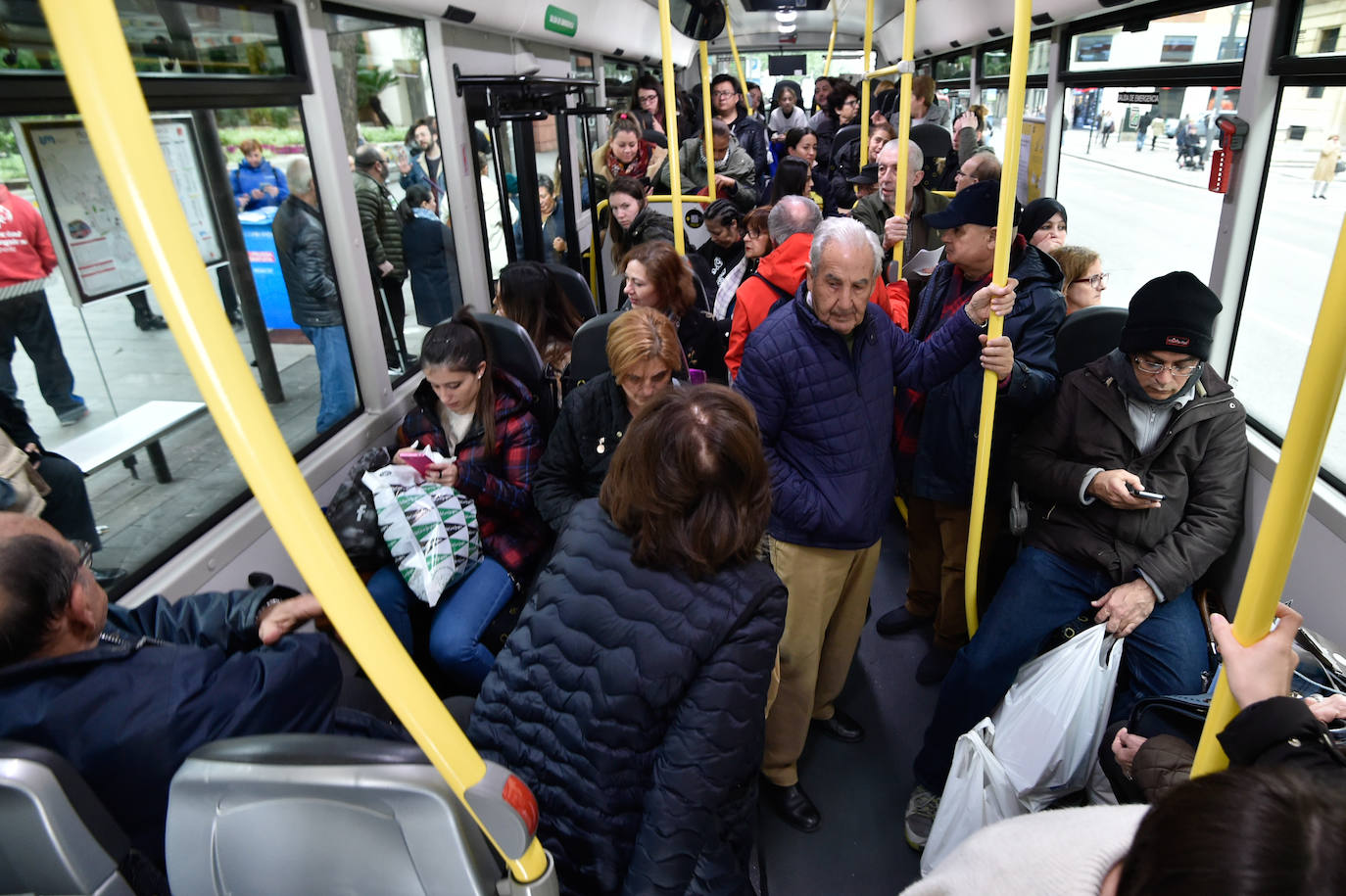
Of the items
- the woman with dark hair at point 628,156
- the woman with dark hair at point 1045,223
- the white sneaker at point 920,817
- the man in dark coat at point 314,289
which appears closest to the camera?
the white sneaker at point 920,817

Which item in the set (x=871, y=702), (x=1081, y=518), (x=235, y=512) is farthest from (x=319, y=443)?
(x=1081, y=518)

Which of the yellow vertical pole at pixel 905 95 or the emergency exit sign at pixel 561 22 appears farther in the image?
the emergency exit sign at pixel 561 22

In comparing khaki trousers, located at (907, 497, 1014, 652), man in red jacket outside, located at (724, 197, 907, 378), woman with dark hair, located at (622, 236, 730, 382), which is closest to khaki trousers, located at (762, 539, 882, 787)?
khaki trousers, located at (907, 497, 1014, 652)

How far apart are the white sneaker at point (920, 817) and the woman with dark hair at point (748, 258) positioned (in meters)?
2.07

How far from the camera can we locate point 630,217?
4656 millimetres

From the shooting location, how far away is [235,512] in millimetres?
2689

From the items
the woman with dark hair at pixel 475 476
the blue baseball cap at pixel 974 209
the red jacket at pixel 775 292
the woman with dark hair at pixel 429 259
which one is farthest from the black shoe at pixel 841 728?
the woman with dark hair at pixel 429 259

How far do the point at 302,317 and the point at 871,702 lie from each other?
2870mm

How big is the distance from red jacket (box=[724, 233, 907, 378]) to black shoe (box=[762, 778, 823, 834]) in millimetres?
1409

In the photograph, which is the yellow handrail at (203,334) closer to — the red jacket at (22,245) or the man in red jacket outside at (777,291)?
the red jacket at (22,245)

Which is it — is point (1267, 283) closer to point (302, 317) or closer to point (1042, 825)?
point (1042, 825)

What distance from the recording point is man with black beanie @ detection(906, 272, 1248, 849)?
2.09 metres

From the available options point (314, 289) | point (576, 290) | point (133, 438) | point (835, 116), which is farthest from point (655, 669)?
point (835, 116)

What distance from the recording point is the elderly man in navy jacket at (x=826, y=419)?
7.13 ft
